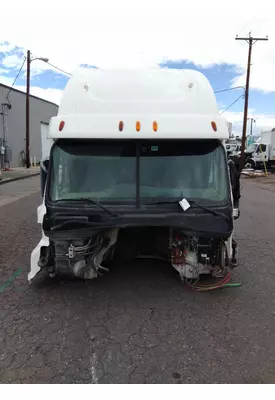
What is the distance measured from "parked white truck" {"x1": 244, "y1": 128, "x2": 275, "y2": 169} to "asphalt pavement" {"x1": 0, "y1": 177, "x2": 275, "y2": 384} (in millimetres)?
27638

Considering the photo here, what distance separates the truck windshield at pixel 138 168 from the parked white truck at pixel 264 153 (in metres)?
27.7

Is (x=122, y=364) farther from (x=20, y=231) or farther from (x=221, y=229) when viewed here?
(x=20, y=231)

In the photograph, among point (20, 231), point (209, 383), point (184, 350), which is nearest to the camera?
point (209, 383)

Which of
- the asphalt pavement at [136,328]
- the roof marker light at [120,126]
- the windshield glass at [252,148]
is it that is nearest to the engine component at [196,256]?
the asphalt pavement at [136,328]

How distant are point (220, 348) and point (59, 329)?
1.61 meters

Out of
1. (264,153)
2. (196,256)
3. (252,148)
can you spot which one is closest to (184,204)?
(196,256)

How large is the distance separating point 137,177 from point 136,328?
1658 millimetres

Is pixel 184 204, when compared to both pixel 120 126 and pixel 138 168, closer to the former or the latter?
pixel 138 168

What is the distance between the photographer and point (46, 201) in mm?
4004

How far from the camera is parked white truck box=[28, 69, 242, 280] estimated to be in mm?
3861

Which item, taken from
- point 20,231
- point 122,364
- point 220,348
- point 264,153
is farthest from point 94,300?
point 264,153

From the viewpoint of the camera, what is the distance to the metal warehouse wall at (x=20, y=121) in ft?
100

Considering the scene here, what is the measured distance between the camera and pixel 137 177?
407 centimetres

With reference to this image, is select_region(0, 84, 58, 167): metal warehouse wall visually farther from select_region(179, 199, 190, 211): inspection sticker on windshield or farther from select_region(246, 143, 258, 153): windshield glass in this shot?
select_region(179, 199, 190, 211): inspection sticker on windshield
